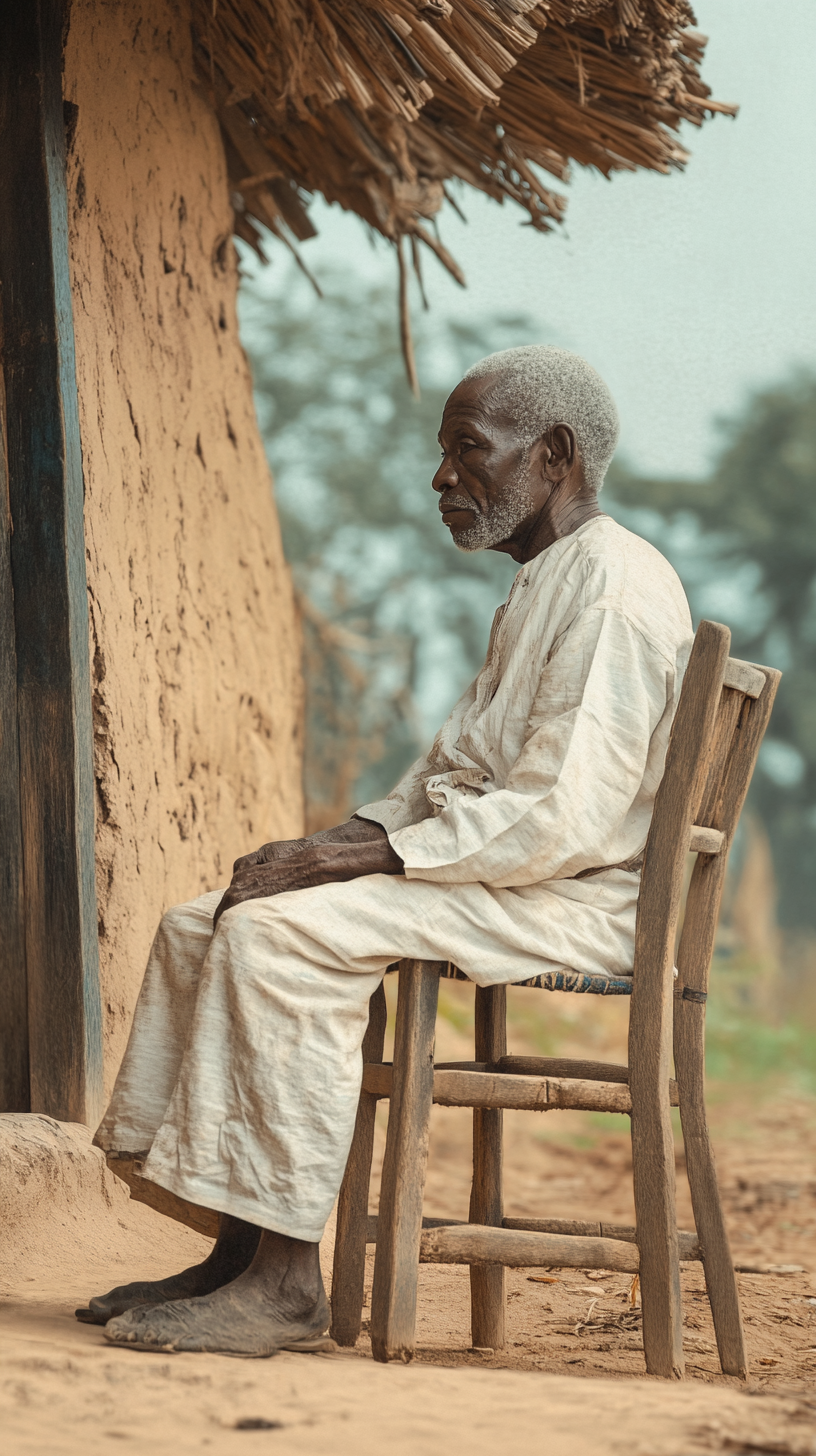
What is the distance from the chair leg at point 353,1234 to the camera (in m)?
2.35

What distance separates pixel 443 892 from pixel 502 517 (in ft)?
2.60

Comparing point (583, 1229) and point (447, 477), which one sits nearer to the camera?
point (583, 1229)

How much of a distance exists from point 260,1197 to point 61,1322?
0.46 m

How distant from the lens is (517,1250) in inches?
84.3

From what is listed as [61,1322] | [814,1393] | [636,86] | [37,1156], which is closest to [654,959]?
[814,1393]

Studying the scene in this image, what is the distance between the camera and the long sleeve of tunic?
2162 millimetres

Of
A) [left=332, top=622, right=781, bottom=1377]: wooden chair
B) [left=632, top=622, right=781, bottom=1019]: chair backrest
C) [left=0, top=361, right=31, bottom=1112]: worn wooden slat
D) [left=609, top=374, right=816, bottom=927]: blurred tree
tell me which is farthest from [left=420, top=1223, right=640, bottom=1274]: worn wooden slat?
[left=609, top=374, right=816, bottom=927]: blurred tree

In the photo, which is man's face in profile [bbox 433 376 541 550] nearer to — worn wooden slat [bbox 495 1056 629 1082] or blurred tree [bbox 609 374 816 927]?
worn wooden slat [bbox 495 1056 629 1082]

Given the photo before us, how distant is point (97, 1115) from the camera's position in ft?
9.68

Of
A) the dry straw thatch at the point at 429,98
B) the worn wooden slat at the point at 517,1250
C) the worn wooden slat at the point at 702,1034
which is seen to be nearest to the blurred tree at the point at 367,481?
the dry straw thatch at the point at 429,98

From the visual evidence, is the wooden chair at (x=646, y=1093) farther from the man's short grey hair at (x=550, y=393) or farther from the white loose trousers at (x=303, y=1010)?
the man's short grey hair at (x=550, y=393)

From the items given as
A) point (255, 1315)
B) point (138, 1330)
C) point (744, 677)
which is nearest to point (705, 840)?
point (744, 677)

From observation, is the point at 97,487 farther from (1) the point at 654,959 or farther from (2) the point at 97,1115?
(1) the point at 654,959

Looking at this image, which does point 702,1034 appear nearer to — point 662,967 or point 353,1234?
point 662,967
